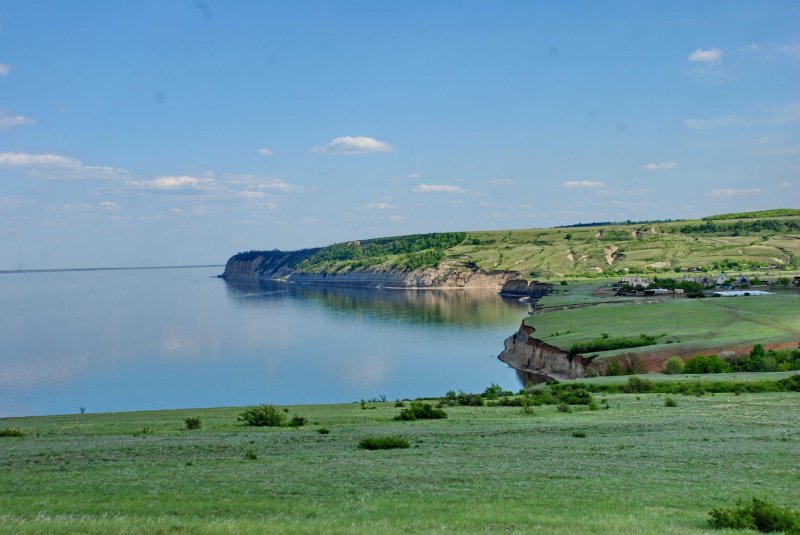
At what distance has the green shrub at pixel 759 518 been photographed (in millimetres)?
9172

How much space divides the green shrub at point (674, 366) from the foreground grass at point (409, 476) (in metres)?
20.9

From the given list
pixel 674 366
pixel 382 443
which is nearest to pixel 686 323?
pixel 674 366

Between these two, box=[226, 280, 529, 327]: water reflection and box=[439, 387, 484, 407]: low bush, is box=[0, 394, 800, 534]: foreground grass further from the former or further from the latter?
box=[226, 280, 529, 327]: water reflection

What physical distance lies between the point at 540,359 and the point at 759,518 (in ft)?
171

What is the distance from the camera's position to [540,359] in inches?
2391

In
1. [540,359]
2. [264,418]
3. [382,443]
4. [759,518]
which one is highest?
[759,518]

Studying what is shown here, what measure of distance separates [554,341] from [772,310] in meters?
19.9

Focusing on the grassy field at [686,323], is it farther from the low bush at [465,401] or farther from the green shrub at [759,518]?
the green shrub at [759,518]

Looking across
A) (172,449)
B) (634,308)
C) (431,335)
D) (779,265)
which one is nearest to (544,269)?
(779,265)

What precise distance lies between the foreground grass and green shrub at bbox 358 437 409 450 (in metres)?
0.51

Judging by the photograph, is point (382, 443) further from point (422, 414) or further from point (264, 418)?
point (422, 414)

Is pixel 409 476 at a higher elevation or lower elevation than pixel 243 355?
higher

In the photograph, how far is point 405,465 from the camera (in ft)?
46.7

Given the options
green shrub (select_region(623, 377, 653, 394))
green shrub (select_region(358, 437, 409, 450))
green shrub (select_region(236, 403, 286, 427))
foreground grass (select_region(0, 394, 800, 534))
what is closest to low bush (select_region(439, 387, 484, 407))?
green shrub (select_region(623, 377, 653, 394))
